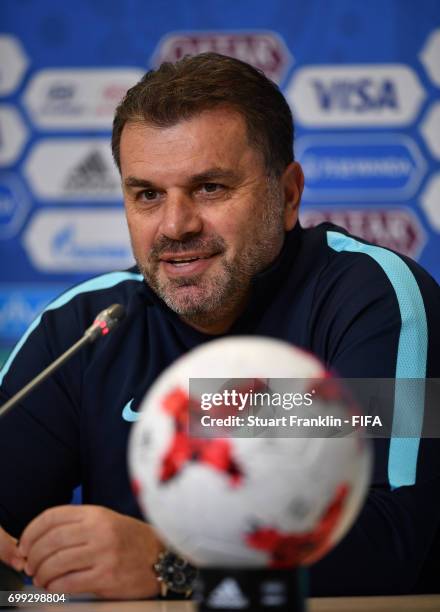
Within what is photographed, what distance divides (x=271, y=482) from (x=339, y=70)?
2.47 meters

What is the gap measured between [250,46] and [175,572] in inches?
86.4

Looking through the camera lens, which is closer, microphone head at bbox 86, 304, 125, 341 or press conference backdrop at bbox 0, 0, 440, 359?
microphone head at bbox 86, 304, 125, 341

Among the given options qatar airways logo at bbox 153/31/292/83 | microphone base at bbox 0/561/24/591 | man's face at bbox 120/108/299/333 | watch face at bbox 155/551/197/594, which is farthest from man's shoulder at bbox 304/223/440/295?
qatar airways logo at bbox 153/31/292/83

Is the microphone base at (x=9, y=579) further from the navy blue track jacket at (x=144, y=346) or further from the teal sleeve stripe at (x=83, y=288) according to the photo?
the teal sleeve stripe at (x=83, y=288)

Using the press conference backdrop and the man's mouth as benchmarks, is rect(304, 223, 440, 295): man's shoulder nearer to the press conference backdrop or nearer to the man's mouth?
the man's mouth

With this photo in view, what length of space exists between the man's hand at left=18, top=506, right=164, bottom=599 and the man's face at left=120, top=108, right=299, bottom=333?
1.92ft

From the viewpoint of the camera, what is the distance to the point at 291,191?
5.98 ft

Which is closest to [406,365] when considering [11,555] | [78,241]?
[11,555]

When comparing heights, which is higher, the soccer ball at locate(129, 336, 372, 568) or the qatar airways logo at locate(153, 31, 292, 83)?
the soccer ball at locate(129, 336, 372, 568)

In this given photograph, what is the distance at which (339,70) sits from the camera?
2994 mm

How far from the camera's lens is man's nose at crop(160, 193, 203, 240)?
158 centimetres

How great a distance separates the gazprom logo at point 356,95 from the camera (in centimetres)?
299

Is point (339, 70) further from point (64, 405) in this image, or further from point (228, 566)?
point (228, 566)

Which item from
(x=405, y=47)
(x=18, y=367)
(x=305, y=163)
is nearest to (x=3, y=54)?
(x=305, y=163)
